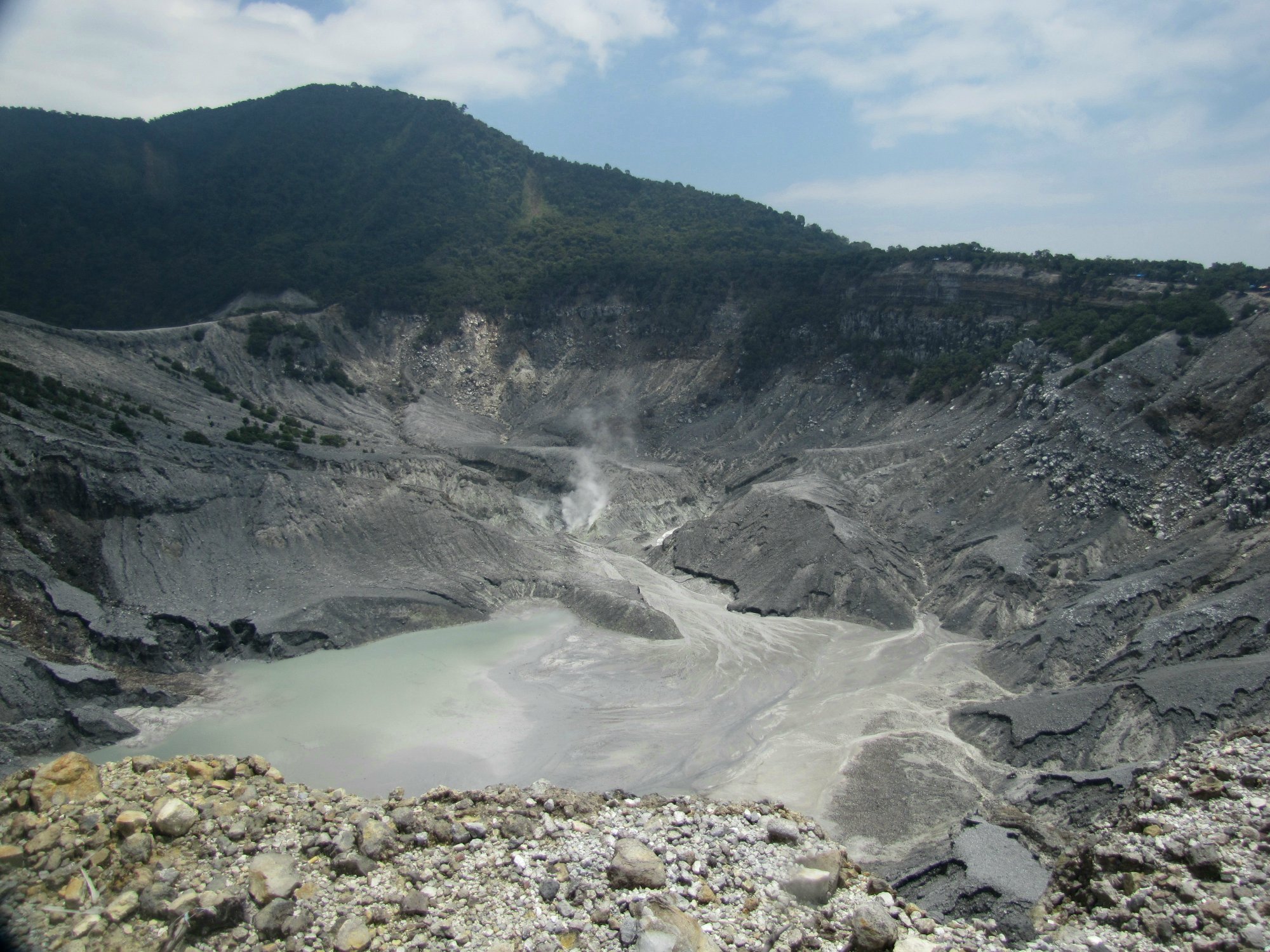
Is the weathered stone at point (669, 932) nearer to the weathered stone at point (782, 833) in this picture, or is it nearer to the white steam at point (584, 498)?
the weathered stone at point (782, 833)

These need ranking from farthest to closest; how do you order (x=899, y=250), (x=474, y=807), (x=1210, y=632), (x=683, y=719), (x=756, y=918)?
1. (x=899, y=250)
2. (x=683, y=719)
3. (x=1210, y=632)
4. (x=474, y=807)
5. (x=756, y=918)

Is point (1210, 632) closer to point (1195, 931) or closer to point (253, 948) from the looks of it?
point (1195, 931)

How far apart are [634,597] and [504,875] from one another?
24794mm

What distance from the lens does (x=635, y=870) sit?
12.1 metres

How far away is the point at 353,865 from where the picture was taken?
11844 mm

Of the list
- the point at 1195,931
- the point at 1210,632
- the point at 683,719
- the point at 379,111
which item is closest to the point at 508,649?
the point at 683,719

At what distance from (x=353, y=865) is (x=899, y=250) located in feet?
195

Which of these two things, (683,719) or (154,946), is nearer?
(154,946)

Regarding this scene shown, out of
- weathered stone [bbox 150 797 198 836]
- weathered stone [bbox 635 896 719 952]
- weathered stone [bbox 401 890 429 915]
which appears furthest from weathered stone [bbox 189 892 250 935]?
weathered stone [bbox 635 896 719 952]

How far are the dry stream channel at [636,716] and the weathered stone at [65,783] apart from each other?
402 inches

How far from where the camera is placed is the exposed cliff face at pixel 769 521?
27.8 m

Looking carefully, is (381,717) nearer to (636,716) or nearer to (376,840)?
(636,716)

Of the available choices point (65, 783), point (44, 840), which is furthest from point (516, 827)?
point (65, 783)

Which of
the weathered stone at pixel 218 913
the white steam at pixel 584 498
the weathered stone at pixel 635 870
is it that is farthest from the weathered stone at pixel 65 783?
the white steam at pixel 584 498
